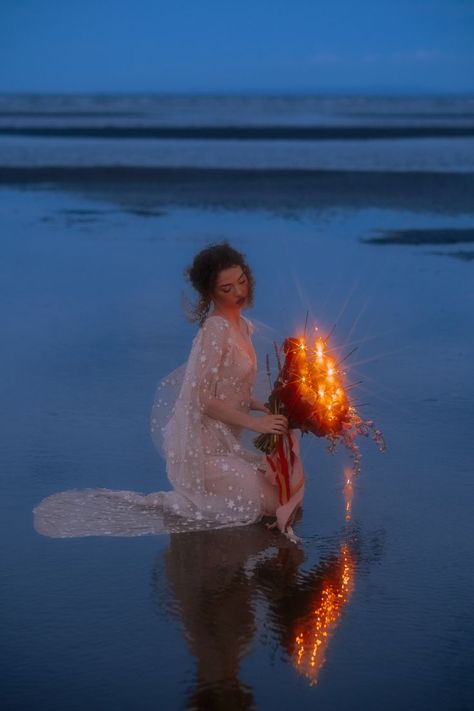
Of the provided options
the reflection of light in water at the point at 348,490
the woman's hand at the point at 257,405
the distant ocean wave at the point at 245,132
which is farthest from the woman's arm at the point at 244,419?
the distant ocean wave at the point at 245,132

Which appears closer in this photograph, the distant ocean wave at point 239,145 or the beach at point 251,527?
the beach at point 251,527

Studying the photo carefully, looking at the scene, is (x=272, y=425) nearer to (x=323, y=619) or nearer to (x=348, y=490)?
(x=348, y=490)

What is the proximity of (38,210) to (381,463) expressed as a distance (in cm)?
1764

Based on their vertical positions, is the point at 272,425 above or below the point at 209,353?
below

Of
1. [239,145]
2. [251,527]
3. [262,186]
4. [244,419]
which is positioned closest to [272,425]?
[244,419]

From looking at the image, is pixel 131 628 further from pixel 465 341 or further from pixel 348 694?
pixel 465 341

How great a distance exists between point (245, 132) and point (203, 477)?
53351mm

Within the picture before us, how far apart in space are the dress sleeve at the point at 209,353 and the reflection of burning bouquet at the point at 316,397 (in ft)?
1.10

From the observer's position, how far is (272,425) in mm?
6652

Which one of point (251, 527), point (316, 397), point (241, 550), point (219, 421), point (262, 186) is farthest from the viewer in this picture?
point (262, 186)

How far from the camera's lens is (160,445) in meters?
7.31

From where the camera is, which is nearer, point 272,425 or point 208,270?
point 272,425

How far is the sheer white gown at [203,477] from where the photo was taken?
22.1 feet

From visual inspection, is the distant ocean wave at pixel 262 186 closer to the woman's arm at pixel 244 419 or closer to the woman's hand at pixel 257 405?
the woman's hand at pixel 257 405
